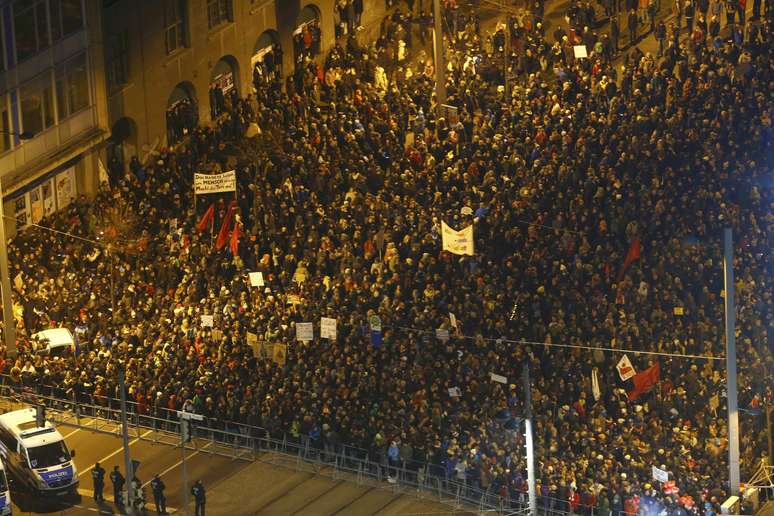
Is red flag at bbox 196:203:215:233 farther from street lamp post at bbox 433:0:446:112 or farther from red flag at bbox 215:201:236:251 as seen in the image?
street lamp post at bbox 433:0:446:112

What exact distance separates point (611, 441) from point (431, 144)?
523 inches

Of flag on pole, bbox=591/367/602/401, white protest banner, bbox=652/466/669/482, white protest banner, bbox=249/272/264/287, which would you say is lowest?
white protest banner, bbox=652/466/669/482

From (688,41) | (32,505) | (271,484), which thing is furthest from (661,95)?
(32,505)

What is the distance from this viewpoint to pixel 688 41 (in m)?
48.0

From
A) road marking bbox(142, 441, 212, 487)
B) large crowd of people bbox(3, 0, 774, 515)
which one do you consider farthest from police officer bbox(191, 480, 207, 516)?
large crowd of people bbox(3, 0, 774, 515)

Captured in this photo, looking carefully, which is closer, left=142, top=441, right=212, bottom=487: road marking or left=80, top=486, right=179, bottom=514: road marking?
left=80, top=486, right=179, bottom=514: road marking

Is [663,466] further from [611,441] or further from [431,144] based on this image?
[431,144]

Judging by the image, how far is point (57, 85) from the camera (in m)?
A: 60.3

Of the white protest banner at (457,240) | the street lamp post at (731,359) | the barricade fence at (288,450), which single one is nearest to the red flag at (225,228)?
the barricade fence at (288,450)

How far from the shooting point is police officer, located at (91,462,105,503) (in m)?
43.9

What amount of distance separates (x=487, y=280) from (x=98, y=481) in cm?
1208

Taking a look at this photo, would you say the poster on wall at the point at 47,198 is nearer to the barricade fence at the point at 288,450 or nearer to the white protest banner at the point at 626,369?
the barricade fence at the point at 288,450

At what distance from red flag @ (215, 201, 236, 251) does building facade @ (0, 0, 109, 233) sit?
11.2 meters

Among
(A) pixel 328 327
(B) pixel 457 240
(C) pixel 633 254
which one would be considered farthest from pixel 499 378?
(A) pixel 328 327
